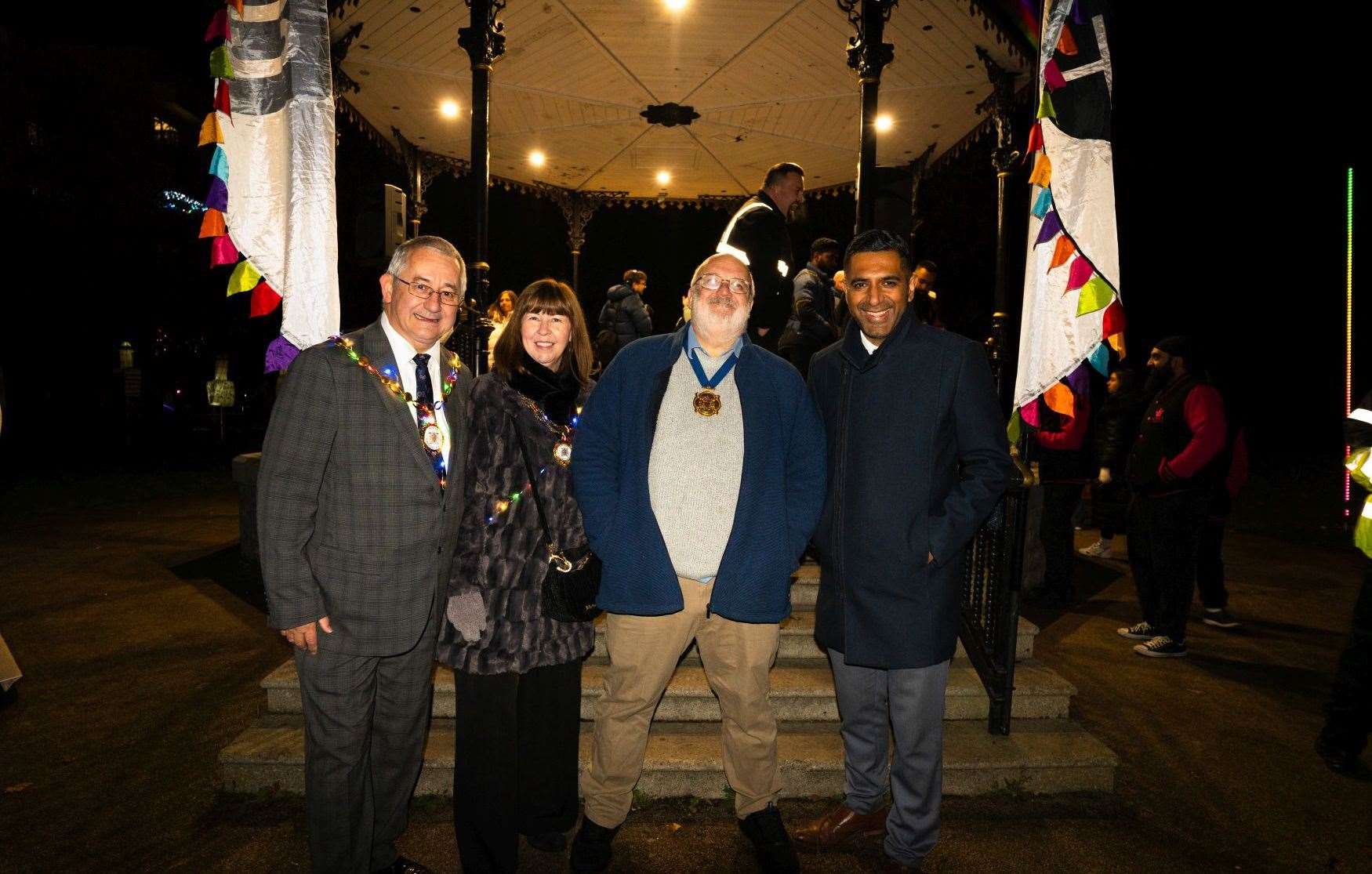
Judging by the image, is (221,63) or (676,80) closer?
(221,63)

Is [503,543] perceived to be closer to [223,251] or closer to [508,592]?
[508,592]

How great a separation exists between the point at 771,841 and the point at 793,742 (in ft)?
2.68

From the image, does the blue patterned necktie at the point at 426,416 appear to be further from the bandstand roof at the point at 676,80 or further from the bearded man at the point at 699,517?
the bandstand roof at the point at 676,80

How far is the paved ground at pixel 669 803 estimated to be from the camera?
310cm

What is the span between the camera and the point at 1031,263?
3.56 m

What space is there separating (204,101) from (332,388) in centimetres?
2671

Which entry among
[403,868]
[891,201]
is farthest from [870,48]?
[403,868]

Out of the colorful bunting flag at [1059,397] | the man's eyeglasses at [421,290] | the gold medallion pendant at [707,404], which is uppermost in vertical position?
the man's eyeglasses at [421,290]

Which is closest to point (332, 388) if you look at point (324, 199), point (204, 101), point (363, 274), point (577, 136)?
point (324, 199)

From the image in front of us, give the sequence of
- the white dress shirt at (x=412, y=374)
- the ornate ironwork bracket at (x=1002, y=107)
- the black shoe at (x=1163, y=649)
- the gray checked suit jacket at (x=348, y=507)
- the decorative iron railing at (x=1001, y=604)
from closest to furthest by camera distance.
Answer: the gray checked suit jacket at (x=348, y=507)
the white dress shirt at (x=412, y=374)
the decorative iron railing at (x=1001, y=604)
the black shoe at (x=1163, y=649)
the ornate ironwork bracket at (x=1002, y=107)

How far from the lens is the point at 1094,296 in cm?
342

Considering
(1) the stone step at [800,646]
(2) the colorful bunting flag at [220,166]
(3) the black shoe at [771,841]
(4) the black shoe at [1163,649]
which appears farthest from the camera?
(4) the black shoe at [1163,649]

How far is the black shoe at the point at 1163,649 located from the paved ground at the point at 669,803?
0.14 m

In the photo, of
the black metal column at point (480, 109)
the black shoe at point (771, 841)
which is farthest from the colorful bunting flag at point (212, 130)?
the black shoe at point (771, 841)
